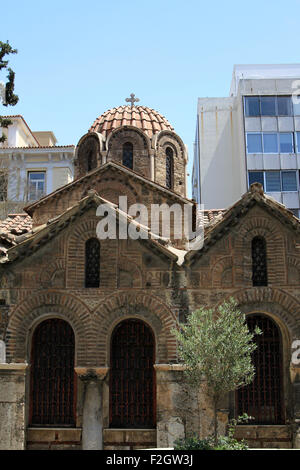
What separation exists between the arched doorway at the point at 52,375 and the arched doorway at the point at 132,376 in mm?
1150

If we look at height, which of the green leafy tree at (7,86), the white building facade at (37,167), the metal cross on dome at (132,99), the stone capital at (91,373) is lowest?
the stone capital at (91,373)

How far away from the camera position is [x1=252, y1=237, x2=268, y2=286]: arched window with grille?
16219 millimetres

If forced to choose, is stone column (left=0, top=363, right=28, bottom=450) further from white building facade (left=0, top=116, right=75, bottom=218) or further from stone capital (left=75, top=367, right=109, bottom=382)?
white building facade (left=0, top=116, right=75, bottom=218)

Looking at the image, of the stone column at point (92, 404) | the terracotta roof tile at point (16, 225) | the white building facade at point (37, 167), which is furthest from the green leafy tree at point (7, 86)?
the white building facade at point (37, 167)

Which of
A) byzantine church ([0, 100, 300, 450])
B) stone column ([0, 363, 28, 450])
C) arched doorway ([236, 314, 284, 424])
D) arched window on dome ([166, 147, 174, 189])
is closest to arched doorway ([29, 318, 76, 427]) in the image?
byzantine church ([0, 100, 300, 450])

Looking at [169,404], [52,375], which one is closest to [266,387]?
[169,404]

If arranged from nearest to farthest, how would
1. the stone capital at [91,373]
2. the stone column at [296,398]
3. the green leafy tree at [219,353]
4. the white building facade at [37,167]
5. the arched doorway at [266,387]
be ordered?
the green leafy tree at [219,353] → the stone column at [296,398] → the stone capital at [91,373] → the arched doorway at [266,387] → the white building facade at [37,167]

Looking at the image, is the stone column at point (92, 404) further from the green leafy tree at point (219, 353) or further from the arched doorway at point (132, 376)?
the green leafy tree at point (219, 353)

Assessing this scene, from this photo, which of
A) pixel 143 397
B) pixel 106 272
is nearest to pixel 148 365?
pixel 143 397

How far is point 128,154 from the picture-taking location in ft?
77.4

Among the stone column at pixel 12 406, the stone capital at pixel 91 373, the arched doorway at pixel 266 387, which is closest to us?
the stone column at pixel 12 406

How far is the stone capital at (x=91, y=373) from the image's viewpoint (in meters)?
15.6

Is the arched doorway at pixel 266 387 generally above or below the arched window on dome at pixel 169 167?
below

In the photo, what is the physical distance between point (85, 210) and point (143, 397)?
210 inches
